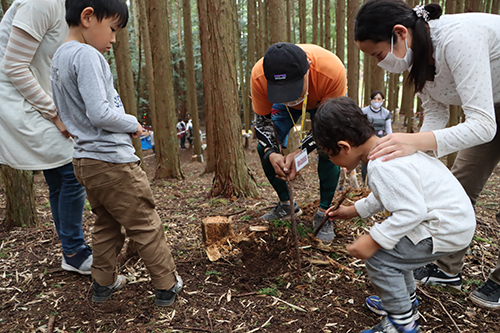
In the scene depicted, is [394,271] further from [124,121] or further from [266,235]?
[124,121]

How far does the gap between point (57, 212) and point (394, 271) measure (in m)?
2.20

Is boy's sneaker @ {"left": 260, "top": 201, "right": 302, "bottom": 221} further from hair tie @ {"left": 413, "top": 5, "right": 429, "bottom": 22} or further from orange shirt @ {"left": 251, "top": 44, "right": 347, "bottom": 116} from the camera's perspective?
hair tie @ {"left": 413, "top": 5, "right": 429, "bottom": 22}

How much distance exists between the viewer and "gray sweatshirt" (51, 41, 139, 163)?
1.68m

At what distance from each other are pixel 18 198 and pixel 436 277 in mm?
3699

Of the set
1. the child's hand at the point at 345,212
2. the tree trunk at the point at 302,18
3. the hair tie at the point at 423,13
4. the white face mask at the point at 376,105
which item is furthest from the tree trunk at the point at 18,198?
the tree trunk at the point at 302,18

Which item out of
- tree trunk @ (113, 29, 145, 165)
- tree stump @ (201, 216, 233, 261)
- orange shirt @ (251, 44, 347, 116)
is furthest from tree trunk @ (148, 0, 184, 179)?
tree stump @ (201, 216, 233, 261)

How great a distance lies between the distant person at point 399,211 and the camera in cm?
146

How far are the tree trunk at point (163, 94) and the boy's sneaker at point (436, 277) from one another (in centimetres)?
→ 526

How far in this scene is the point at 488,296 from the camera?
1.96 m

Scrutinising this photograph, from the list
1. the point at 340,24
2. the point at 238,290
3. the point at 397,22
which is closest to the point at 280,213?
the point at 238,290

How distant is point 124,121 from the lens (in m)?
1.76

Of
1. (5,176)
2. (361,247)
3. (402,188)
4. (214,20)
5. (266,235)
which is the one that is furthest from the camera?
(214,20)

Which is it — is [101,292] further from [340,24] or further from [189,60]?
[340,24]

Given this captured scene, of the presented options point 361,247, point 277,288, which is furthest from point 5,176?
point 361,247
